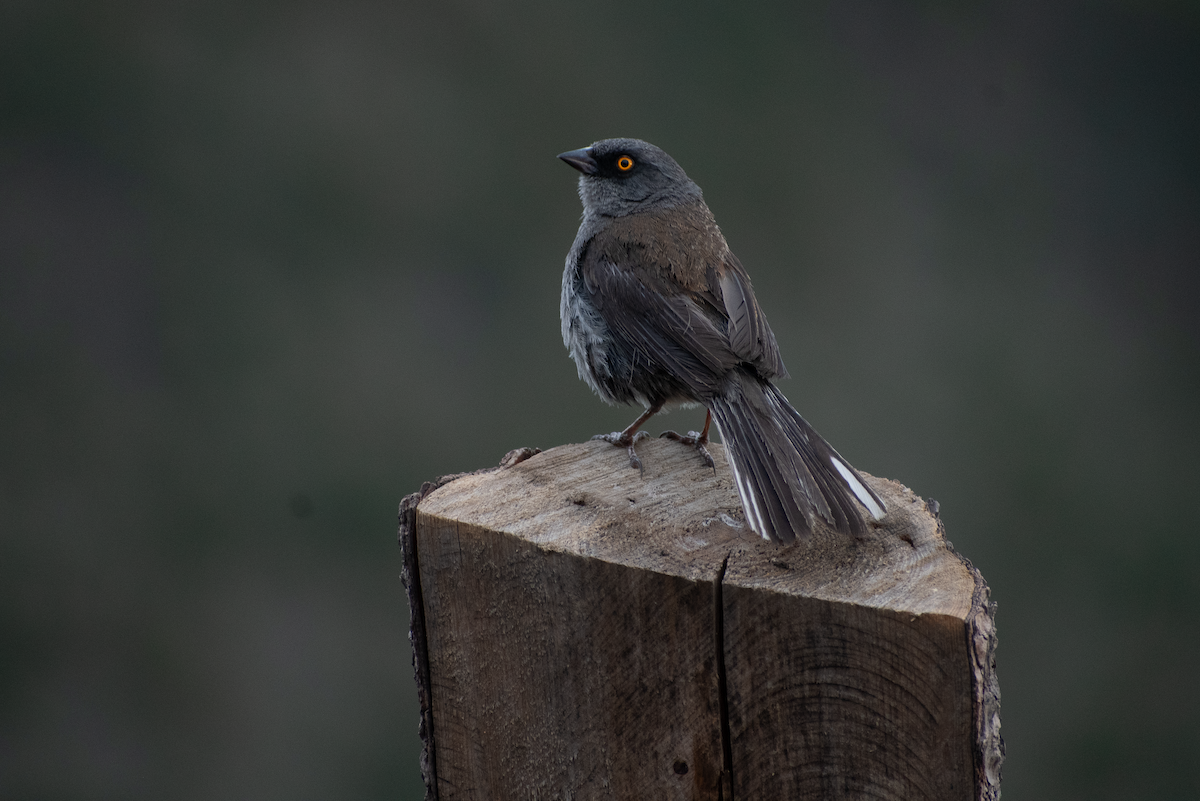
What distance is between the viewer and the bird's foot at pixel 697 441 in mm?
2559

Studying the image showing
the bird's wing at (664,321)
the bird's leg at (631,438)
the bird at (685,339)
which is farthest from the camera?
the bird's wing at (664,321)

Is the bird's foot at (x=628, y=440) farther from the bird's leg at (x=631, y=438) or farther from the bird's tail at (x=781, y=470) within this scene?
the bird's tail at (x=781, y=470)

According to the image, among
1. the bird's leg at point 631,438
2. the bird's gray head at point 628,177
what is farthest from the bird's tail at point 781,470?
the bird's gray head at point 628,177

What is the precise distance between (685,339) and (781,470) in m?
0.67

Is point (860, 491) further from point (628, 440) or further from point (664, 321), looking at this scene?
point (664, 321)

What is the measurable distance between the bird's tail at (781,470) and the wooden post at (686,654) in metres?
0.05

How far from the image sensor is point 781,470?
217 cm

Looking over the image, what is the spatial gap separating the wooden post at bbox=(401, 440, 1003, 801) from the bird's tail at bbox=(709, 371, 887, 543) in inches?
2.1

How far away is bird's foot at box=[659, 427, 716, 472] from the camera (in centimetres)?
256

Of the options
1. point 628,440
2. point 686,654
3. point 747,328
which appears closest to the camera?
point 686,654

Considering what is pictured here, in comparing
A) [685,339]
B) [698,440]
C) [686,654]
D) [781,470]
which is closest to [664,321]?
[685,339]

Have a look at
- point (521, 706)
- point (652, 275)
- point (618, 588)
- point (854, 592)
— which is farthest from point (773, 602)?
point (652, 275)

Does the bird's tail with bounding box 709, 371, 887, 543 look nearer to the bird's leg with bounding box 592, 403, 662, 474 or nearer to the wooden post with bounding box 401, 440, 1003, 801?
the wooden post with bounding box 401, 440, 1003, 801

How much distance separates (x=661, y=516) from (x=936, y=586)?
60 cm
